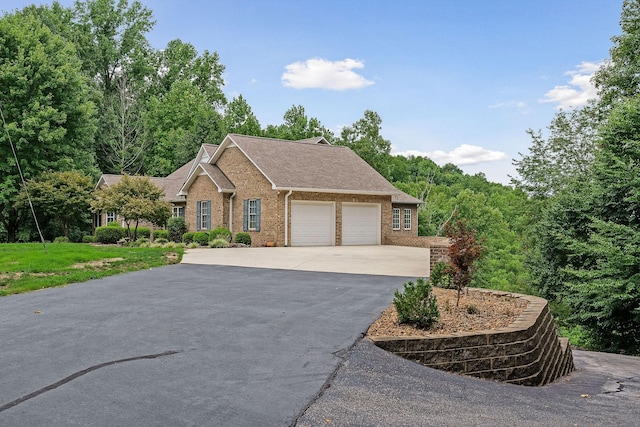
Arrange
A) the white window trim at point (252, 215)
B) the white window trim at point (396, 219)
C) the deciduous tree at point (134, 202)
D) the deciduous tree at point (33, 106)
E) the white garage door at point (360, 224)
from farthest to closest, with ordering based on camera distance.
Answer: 1. the deciduous tree at point (33, 106)
2. the white window trim at point (396, 219)
3. the white garage door at point (360, 224)
4. the white window trim at point (252, 215)
5. the deciduous tree at point (134, 202)

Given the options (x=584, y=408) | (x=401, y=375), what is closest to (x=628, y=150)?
(x=584, y=408)

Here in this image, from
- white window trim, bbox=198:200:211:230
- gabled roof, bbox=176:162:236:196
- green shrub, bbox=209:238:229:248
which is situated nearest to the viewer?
green shrub, bbox=209:238:229:248

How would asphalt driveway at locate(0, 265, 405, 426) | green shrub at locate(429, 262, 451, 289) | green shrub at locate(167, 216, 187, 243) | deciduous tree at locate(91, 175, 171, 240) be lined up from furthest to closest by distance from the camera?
green shrub at locate(167, 216, 187, 243), deciduous tree at locate(91, 175, 171, 240), green shrub at locate(429, 262, 451, 289), asphalt driveway at locate(0, 265, 405, 426)

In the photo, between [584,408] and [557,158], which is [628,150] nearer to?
[584,408]

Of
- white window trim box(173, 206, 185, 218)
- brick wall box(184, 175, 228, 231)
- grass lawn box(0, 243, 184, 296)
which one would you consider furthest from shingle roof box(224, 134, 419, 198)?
grass lawn box(0, 243, 184, 296)

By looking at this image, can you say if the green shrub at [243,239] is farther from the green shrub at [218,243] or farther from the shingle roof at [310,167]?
the shingle roof at [310,167]

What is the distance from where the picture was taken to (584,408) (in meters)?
5.23

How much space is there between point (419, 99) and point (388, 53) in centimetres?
502

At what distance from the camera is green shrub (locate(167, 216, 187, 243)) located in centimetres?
2812

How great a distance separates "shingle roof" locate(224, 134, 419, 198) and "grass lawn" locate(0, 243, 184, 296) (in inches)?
321

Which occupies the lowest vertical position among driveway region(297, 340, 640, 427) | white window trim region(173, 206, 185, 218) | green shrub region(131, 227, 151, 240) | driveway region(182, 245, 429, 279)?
driveway region(297, 340, 640, 427)

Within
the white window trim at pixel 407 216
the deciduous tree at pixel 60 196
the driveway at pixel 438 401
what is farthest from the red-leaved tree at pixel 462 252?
the deciduous tree at pixel 60 196

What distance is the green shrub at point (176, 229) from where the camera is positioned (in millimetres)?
28125

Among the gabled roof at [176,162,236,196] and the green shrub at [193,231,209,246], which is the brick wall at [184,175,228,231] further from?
the green shrub at [193,231,209,246]
